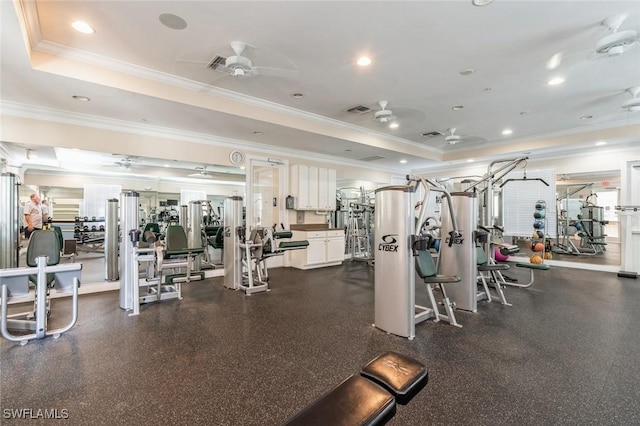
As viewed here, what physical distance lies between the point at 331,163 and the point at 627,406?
22.8 ft

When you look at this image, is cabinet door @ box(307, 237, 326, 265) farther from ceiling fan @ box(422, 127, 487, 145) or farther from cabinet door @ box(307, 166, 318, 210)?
ceiling fan @ box(422, 127, 487, 145)

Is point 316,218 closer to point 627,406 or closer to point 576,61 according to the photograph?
point 576,61

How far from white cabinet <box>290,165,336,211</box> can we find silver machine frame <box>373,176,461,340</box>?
4076 millimetres

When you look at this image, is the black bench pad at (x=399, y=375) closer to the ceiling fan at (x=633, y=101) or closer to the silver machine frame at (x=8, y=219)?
the silver machine frame at (x=8, y=219)

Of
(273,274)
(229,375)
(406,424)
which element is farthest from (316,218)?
(406,424)

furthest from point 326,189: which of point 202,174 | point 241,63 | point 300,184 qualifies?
point 241,63

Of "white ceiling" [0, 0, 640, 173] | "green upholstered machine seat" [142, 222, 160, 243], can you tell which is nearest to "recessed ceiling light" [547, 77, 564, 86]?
"white ceiling" [0, 0, 640, 173]

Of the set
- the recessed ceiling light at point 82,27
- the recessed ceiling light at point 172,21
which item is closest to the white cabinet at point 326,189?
the recessed ceiling light at point 172,21

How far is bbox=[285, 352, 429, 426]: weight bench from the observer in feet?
3.31

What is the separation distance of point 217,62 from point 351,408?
3.88 metres

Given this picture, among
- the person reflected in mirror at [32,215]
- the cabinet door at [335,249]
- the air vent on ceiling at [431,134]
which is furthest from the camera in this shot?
the cabinet door at [335,249]

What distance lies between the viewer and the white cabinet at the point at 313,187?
7.20 meters

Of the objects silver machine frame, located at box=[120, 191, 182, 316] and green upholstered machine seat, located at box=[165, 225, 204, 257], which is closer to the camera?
silver machine frame, located at box=[120, 191, 182, 316]

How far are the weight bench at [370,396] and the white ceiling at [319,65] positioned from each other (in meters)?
2.91
